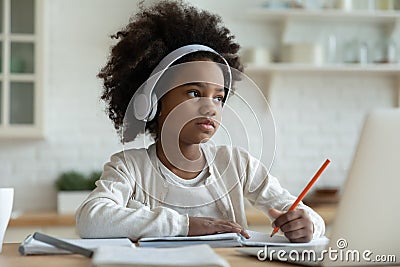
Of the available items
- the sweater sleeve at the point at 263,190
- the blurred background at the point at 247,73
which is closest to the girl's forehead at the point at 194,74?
the sweater sleeve at the point at 263,190

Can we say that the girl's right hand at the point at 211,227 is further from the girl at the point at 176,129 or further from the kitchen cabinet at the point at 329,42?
the kitchen cabinet at the point at 329,42

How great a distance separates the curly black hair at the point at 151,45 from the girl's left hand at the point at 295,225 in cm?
58

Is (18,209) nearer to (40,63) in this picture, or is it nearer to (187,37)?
(40,63)

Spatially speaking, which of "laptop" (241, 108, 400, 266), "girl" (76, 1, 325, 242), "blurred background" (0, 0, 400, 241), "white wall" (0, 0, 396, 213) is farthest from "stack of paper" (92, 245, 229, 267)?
"white wall" (0, 0, 396, 213)

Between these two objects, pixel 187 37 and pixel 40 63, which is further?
pixel 40 63

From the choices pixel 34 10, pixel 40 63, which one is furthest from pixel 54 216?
pixel 34 10

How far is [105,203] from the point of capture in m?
1.66

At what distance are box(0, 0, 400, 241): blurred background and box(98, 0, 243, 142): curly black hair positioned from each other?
1.71 m

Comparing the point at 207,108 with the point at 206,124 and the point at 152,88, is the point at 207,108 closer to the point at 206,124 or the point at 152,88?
the point at 206,124

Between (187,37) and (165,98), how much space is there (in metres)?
0.21

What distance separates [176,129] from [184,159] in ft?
0.28

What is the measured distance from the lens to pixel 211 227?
5.06 feet

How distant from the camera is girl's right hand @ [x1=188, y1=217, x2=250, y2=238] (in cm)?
152

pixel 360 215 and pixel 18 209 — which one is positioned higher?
pixel 360 215
